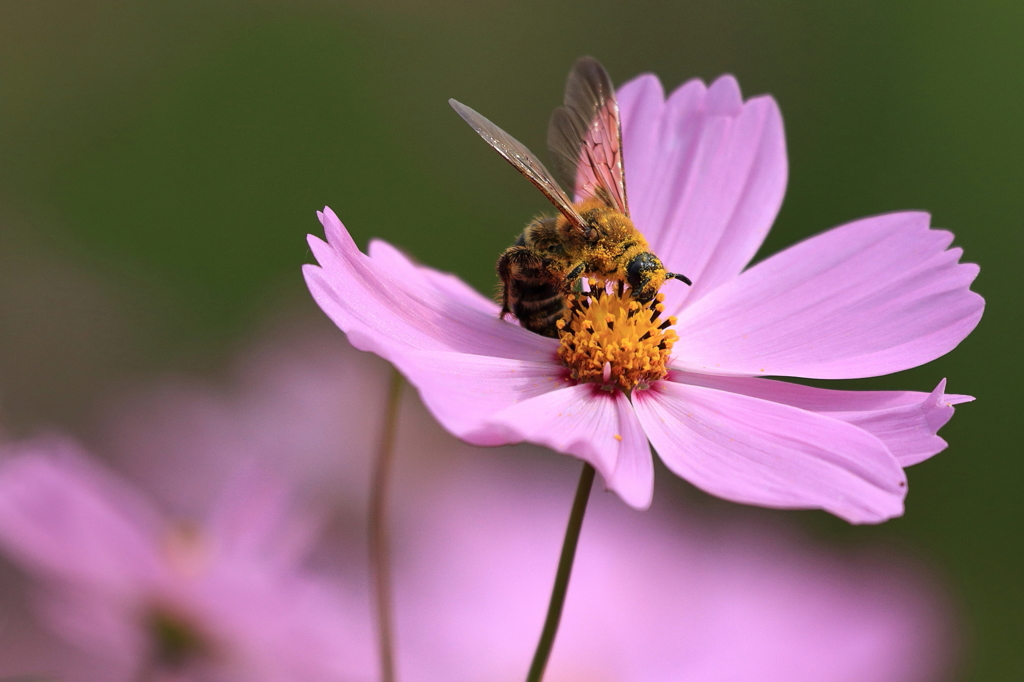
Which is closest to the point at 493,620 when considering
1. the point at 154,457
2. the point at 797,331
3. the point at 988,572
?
the point at 154,457

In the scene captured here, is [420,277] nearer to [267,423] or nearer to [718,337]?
[718,337]

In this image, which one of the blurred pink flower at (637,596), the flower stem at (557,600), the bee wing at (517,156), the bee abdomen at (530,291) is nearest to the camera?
the flower stem at (557,600)

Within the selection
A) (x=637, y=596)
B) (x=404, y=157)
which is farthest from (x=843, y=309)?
(x=404, y=157)

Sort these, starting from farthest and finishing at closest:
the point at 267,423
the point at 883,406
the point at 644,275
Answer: the point at 267,423, the point at 644,275, the point at 883,406

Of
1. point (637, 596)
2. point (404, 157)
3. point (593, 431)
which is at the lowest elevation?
point (593, 431)

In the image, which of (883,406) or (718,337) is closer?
(883,406)

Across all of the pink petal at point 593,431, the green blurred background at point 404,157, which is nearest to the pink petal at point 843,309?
the pink petal at point 593,431

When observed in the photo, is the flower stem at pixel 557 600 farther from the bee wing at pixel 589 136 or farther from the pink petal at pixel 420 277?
the bee wing at pixel 589 136

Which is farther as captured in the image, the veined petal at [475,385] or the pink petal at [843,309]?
the pink petal at [843,309]
